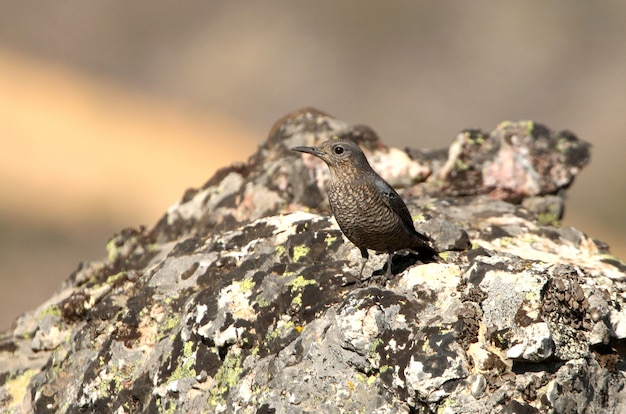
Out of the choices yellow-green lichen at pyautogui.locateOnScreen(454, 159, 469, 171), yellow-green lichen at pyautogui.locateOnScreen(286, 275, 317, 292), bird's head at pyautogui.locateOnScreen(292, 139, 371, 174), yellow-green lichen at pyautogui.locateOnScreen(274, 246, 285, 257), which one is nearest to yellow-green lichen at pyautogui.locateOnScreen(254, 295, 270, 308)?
yellow-green lichen at pyautogui.locateOnScreen(286, 275, 317, 292)

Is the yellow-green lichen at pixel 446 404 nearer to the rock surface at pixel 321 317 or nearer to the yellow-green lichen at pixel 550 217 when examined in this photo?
the rock surface at pixel 321 317

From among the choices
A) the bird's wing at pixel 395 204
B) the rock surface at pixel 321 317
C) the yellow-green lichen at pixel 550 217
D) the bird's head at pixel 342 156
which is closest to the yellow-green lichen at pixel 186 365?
the rock surface at pixel 321 317

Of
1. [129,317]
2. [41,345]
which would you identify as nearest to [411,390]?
[129,317]

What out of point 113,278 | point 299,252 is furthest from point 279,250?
point 113,278

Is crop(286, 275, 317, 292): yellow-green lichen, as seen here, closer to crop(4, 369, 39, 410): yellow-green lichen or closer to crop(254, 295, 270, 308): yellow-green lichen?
crop(254, 295, 270, 308): yellow-green lichen

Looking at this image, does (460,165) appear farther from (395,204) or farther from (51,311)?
(51,311)
